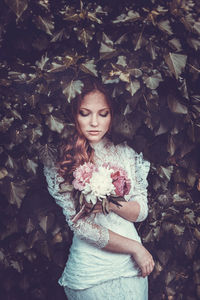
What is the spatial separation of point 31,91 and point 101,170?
587 mm

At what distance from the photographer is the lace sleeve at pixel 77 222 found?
242 centimetres

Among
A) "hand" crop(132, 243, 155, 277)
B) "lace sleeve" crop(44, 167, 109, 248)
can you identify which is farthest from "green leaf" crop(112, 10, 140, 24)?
"hand" crop(132, 243, 155, 277)

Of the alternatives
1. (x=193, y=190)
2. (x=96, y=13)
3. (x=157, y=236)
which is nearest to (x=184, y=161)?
(x=193, y=190)

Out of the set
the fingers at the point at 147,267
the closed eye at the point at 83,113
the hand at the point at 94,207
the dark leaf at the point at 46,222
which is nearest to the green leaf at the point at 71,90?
the closed eye at the point at 83,113

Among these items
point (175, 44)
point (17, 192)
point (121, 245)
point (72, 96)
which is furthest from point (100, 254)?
point (175, 44)

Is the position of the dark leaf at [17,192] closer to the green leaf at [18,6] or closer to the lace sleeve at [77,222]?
the lace sleeve at [77,222]

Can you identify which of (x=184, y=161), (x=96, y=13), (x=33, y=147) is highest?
(x=96, y=13)

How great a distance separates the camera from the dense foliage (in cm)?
231

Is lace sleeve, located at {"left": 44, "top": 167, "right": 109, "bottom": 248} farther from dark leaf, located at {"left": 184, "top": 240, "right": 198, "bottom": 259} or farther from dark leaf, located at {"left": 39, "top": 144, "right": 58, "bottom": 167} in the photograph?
dark leaf, located at {"left": 184, "top": 240, "right": 198, "bottom": 259}

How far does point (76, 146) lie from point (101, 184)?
0.32m

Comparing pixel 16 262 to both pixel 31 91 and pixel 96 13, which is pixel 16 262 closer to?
pixel 31 91

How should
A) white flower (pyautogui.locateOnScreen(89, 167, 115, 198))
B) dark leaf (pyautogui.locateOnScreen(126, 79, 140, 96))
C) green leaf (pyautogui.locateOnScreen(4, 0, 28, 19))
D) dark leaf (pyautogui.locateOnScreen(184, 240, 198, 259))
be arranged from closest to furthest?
green leaf (pyautogui.locateOnScreen(4, 0, 28, 19)), white flower (pyautogui.locateOnScreen(89, 167, 115, 198)), dark leaf (pyautogui.locateOnScreen(126, 79, 140, 96)), dark leaf (pyautogui.locateOnScreen(184, 240, 198, 259))

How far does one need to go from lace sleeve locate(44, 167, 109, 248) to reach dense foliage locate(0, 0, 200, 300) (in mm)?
113

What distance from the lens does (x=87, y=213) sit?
2.45 meters
